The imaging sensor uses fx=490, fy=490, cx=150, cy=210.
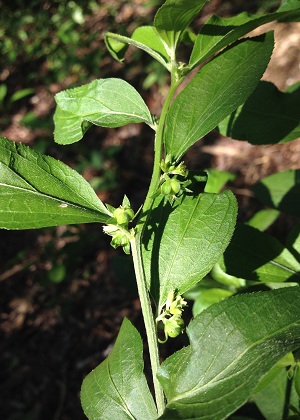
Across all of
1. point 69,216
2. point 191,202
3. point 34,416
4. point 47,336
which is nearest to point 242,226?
point 191,202

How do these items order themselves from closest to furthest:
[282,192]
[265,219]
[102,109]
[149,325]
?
[149,325], [102,109], [282,192], [265,219]

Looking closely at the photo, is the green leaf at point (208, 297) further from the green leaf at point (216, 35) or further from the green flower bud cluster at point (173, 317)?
the green leaf at point (216, 35)

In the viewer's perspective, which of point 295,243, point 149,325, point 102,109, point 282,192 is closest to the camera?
point 149,325

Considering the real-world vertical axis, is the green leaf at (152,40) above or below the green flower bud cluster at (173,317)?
above

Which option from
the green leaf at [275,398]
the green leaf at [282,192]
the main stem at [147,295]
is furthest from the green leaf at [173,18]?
the green leaf at [275,398]

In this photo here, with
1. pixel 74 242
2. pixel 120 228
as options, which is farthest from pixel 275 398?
pixel 74 242

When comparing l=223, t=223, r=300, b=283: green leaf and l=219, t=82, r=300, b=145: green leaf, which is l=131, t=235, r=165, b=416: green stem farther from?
l=219, t=82, r=300, b=145: green leaf

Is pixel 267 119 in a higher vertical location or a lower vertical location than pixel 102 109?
lower

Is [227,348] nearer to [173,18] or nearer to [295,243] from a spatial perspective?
[295,243]
